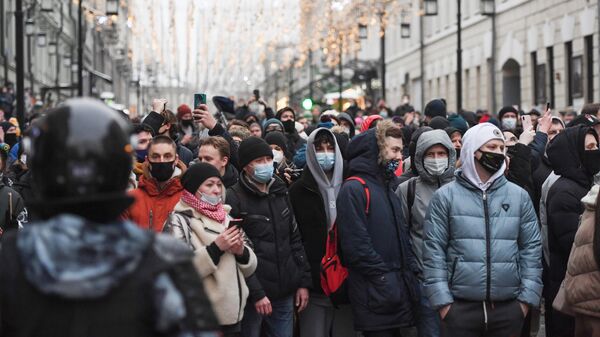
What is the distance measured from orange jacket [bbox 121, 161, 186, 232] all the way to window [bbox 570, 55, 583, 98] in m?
26.4

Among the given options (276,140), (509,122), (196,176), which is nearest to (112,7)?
(509,122)

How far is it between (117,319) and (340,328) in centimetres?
631

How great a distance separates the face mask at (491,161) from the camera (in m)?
7.64

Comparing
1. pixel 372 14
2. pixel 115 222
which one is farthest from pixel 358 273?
pixel 372 14

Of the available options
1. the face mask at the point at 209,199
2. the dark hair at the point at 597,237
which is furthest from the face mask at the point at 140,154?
the dark hair at the point at 597,237

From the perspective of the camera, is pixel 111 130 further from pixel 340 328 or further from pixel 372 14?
pixel 372 14

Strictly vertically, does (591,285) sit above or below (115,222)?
below

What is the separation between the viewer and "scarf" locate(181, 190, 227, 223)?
746 centimetres

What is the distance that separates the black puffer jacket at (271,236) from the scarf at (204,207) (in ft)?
2.31

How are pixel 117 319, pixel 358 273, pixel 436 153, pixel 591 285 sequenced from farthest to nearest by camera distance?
pixel 436 153 < pixel 358 273 < pixel 591 285 < pixel 117 319

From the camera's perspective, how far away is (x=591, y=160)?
29.6ft

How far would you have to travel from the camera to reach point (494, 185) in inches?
298

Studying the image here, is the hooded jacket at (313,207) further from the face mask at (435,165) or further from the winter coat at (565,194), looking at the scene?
the winter coat at (565,194)

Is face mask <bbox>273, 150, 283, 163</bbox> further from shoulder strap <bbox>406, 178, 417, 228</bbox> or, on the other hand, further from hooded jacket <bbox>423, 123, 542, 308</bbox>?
hooded jacket <bbox>423, 123, 542, 308</bbox>
